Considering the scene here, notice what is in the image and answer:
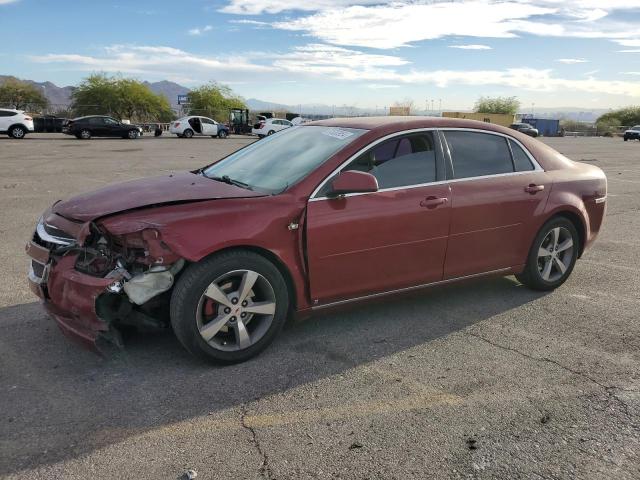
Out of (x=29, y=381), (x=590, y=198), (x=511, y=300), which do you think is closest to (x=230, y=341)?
(x=29, y=381)

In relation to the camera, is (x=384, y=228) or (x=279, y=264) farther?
(x=384, y=228)

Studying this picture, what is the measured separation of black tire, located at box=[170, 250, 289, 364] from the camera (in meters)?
3.41

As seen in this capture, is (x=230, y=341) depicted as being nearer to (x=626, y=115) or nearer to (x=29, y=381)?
(x=29, y=381)

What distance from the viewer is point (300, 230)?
3.76 metres

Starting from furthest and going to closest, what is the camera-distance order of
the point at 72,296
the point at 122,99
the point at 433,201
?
1. the point at 122,99
2. the point at 433,201
3. the point at 72,296

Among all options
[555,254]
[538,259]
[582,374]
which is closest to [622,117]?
[555,254]

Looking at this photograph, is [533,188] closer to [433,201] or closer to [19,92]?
[433,201]

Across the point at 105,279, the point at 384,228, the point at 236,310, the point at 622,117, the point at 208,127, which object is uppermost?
the point at 622,117

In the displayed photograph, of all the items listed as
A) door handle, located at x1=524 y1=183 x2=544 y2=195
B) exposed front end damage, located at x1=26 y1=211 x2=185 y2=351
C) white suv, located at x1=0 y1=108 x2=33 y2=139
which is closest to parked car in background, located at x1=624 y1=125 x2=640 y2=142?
white suv, located at x1=0 y1=108 x2=33 y2=139

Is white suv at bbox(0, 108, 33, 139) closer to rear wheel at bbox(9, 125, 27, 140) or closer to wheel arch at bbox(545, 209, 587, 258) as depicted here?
rear wheel at bbox(9, 125, 27, 140)

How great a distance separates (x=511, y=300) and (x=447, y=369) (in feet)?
5.44

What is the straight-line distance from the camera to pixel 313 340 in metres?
4.10

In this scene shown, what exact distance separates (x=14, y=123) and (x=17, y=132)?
1.58 feet

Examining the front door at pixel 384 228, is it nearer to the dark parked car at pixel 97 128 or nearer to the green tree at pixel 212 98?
the dark parked car at pixel 97 128
